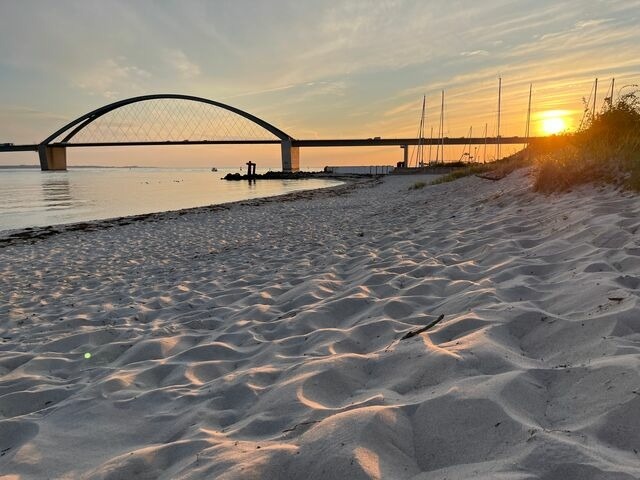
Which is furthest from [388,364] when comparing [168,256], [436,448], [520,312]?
[168,256]

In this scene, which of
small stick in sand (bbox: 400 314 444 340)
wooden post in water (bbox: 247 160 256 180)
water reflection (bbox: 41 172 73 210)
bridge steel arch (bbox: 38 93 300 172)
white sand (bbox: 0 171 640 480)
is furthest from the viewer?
bridge steel arch (bbox: 38 93 300 172)

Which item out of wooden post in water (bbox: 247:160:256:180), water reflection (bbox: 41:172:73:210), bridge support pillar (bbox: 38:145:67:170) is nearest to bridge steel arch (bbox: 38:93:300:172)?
bridge support pillar (bbox: 38:145:67:170)

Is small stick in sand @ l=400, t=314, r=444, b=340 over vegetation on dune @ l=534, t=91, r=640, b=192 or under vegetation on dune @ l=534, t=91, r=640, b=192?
under

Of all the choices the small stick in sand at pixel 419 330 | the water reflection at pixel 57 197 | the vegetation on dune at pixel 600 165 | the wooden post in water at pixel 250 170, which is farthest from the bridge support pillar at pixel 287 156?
the small stick in sand at pixel 419 330

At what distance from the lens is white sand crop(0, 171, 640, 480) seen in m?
1.60

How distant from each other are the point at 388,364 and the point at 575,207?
4.41 meters

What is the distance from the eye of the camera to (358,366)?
249 centimetres

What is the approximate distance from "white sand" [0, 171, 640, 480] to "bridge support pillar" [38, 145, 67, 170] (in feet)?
408

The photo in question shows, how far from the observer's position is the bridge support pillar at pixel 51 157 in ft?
354

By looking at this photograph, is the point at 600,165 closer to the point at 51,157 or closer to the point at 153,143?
the point at 153,143

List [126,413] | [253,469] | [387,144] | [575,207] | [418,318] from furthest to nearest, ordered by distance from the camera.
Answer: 1. [387,144]
2. [575,207]
3. [418,318]
4. [126,413]
5. [253,469]

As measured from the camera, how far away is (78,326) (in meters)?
4.20

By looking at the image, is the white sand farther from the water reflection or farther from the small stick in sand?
the water reflection

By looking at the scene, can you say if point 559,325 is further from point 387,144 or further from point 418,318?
point 387,144
